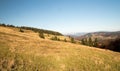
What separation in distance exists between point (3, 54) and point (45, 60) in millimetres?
7169

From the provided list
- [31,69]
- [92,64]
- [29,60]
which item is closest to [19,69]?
[31,69]

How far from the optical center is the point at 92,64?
24.4 meters

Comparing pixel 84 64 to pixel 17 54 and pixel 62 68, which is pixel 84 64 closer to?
pixel 62 68

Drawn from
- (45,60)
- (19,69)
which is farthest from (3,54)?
(45,60)

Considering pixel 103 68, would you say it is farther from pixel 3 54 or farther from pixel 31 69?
pixel 3 54

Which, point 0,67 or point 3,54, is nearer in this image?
point 0,67

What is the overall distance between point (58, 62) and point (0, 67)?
31.1ft

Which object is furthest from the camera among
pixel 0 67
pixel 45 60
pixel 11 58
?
pixel 45 60

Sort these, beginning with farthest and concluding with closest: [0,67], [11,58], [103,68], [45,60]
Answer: [103,68], [45,60], [11,58], [0,67]

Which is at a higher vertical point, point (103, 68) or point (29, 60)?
point (29, 60)

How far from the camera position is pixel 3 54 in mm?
21219

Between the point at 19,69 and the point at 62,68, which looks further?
the point at 62,68

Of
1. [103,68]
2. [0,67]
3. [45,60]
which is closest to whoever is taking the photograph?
[0,67]

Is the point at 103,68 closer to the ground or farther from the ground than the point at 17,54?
closer to the ground
